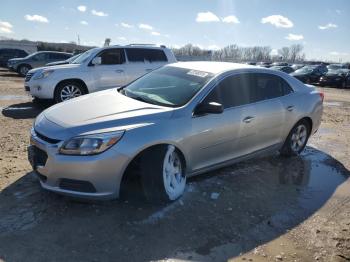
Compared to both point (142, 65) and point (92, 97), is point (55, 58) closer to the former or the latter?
point (142, 65)

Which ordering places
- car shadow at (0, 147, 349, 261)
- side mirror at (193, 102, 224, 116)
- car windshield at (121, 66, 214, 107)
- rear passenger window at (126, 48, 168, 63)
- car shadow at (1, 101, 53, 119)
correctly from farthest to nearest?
rear passenger window at (126, 48, 168, 63) < car shadow at (1, 101, 53, 119) < car windshield at (121, 66, 214, 107) < side mirror at (193, 102, 224, 116) < car shadow at (0, 147, 349, 261)

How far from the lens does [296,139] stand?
649cm

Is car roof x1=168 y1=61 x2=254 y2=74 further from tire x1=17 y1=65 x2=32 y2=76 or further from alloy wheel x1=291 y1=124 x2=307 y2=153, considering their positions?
tire x1=17 y1=65 x2=32 y2=76

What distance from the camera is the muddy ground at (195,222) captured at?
11.4 ft

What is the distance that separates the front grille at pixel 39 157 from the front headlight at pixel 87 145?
0.30 meters

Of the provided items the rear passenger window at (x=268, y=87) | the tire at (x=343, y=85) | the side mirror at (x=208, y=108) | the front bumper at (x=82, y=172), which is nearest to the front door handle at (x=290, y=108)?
the rear passenger window at (x=268, y=87)

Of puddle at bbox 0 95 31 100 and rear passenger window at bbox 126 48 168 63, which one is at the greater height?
rear passenger window at bbox 126 48 168 63

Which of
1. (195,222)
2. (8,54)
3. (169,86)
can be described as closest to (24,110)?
(169,86)

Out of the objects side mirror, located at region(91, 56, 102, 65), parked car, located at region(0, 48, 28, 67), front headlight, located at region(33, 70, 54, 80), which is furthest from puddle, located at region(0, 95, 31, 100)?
parked car, located at region(0, 48, 28, 67)

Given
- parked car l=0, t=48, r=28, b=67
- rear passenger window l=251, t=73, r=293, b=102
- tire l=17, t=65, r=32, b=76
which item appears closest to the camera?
rear passenger window l=251, t=73, r=293, b=102

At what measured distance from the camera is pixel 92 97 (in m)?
5.11

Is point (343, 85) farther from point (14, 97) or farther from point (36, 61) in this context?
point (14, 97)

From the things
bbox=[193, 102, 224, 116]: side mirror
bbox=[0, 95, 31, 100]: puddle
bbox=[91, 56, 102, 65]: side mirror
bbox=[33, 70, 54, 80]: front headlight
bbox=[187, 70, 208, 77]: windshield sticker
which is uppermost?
bbox=[91, 56, 102, 65]: side mirror

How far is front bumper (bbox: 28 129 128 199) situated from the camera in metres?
3.76
